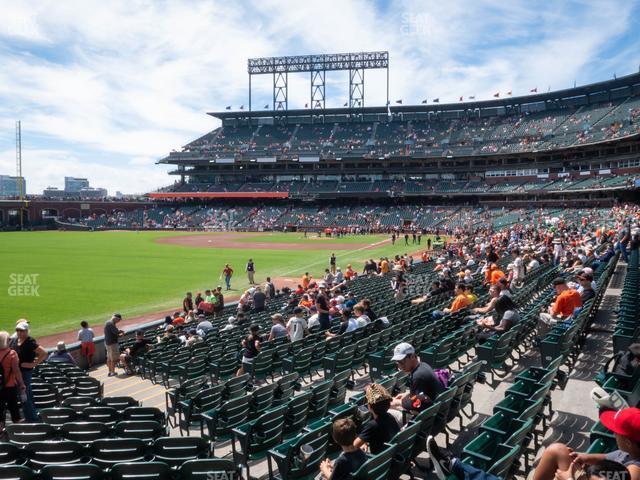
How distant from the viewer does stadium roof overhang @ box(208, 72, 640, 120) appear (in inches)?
2741

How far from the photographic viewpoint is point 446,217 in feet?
234

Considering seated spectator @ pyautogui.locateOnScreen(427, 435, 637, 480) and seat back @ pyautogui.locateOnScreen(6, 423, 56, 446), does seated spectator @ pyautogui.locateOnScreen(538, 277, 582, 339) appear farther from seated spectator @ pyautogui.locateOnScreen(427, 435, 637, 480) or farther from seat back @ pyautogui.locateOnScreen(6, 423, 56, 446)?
seat back @ pyautogui.locateOnScreen(6, 423, 56, 446)

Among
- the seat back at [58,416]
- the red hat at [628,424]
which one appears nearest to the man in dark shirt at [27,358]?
the seat back at [58,416]

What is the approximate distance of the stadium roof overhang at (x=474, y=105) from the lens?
69625 millimetres

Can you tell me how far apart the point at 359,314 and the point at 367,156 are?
7559 cm

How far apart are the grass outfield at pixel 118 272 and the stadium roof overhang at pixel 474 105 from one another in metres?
45.5

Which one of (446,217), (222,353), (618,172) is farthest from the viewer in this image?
(446,217)

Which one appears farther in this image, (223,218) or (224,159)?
(224,159)

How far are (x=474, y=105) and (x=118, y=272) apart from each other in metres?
75.6

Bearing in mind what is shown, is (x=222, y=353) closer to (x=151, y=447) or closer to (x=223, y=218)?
(x=151, y=447)

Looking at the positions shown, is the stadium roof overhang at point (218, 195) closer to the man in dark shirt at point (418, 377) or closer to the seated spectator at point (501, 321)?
the seated spectator at point (501, 321)

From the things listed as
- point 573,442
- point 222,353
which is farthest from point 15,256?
point 573,442

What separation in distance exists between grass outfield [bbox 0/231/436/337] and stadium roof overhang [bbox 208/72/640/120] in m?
45.5

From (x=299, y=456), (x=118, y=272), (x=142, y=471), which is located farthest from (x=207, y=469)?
(x=118, y=272)
